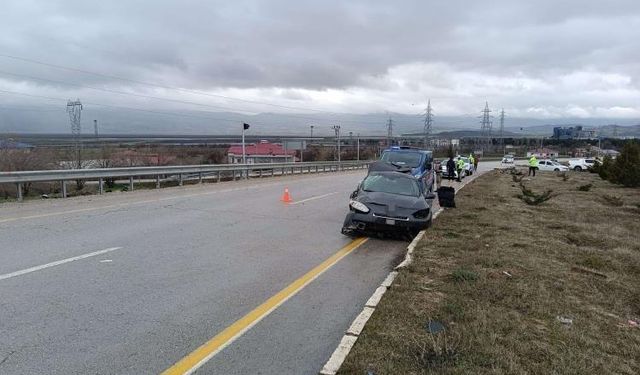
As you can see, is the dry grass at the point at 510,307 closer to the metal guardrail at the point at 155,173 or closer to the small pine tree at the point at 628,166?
the metal guardrail at the point at 155,173

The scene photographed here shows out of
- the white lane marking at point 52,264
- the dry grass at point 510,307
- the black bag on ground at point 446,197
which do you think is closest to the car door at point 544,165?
the black bag on ground at point 446,197

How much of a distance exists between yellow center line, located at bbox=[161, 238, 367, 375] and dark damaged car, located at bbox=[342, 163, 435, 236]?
2.75 meters

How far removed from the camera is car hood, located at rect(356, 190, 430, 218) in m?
10.6

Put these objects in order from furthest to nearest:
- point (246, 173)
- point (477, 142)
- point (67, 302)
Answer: point (477, 142) → point (246, 173) → point (67, 302)

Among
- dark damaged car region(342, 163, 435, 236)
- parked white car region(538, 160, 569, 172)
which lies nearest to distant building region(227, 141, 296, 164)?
parked white car region(538, 160, 569, 172)

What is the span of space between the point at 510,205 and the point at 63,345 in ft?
50.5

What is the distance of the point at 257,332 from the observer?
5020 mm

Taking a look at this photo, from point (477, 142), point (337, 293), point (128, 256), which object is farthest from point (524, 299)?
point (477, 142)

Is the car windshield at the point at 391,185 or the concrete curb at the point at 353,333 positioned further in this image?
the car windshield at the point at 391,185

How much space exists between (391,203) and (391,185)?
1179mm

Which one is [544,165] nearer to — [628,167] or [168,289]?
[628,167]

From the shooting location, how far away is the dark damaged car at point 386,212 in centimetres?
Answer: 1052

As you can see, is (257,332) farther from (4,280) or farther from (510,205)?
(510,205)

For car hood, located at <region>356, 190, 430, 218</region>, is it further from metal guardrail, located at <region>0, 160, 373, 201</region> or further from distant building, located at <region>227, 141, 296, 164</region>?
distant building, located at <region>227, 141, 296, 164</region>
